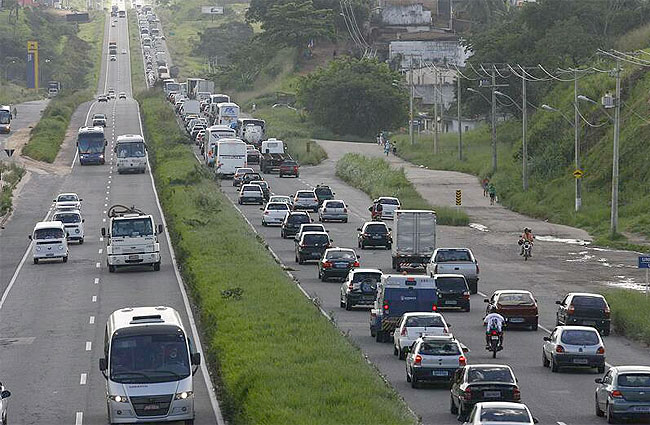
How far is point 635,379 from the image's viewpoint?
1126 inches

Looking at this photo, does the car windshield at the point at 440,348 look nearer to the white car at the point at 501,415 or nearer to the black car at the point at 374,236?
the white car at the point at 501,415

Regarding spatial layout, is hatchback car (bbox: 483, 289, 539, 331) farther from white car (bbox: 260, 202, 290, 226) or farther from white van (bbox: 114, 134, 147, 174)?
white van (bbox: 114, 134, 147, 174)

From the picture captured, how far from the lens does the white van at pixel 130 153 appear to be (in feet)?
345

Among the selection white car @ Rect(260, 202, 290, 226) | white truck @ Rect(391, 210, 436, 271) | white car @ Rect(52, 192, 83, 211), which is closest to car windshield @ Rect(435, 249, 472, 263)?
white truck @ Rect(391, 210, 436, 271)

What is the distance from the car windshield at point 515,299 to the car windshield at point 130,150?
6463 centimetres

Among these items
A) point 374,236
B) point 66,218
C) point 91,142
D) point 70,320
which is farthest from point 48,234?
point 91,142

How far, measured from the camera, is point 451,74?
168 m

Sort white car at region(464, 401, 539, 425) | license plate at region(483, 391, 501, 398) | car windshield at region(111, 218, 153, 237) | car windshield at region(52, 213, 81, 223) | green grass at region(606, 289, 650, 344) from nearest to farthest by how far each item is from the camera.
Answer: white car at region(464, 401, 539, 425) < license plate at region(483, 391, 501, 398) < green grass at region(606, 289, 650, 344) < car windshield at region(111, 218, 153, 237) < car windshield at region(52, 213, 81, 223)

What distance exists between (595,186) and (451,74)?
81.6 meters

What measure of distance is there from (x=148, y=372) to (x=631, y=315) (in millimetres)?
20790

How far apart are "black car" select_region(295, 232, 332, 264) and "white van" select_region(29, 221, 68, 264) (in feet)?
34.9

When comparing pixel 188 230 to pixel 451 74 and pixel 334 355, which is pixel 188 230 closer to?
pixel 334 355

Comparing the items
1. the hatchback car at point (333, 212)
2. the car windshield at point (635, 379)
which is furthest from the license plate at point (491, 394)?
the hatchback car at point (333, 212)

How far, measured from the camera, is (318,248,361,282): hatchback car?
5631 centimetres
